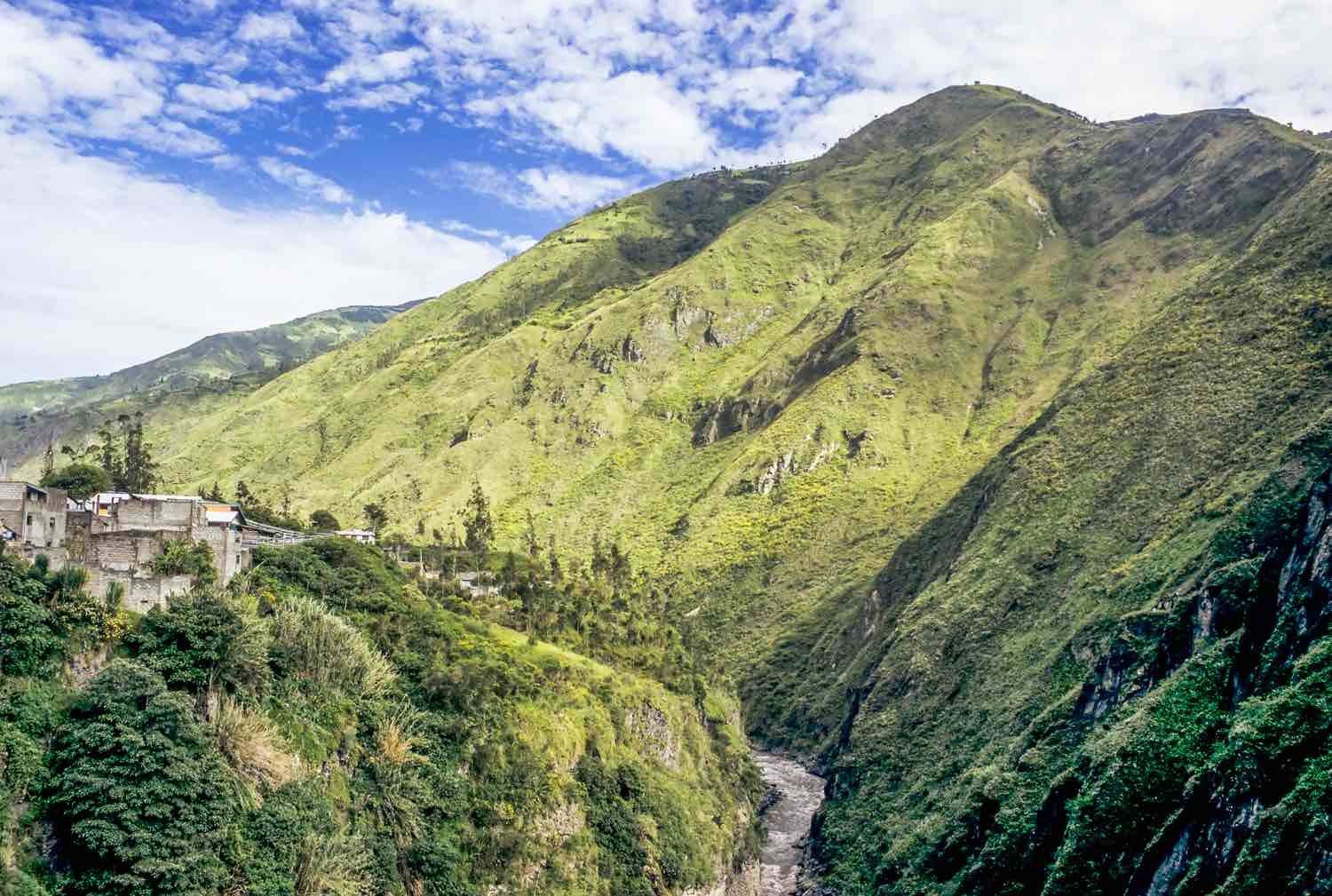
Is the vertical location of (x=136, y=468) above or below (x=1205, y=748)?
above

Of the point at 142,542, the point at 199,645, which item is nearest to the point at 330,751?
the point at 199,645

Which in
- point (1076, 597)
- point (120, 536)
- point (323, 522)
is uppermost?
point (120, 536)

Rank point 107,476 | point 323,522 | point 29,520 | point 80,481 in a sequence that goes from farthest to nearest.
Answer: point 323,522 < point 107,476 < point 80,481 < point 29,520

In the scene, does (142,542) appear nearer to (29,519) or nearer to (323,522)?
(29,519)

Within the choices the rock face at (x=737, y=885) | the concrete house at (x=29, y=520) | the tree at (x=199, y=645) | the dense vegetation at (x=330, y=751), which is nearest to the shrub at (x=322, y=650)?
the dense vegetation at (x=330, y=751)

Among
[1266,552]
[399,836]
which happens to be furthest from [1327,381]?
[399,836]

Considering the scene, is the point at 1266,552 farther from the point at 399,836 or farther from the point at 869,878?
the point at 399,836
